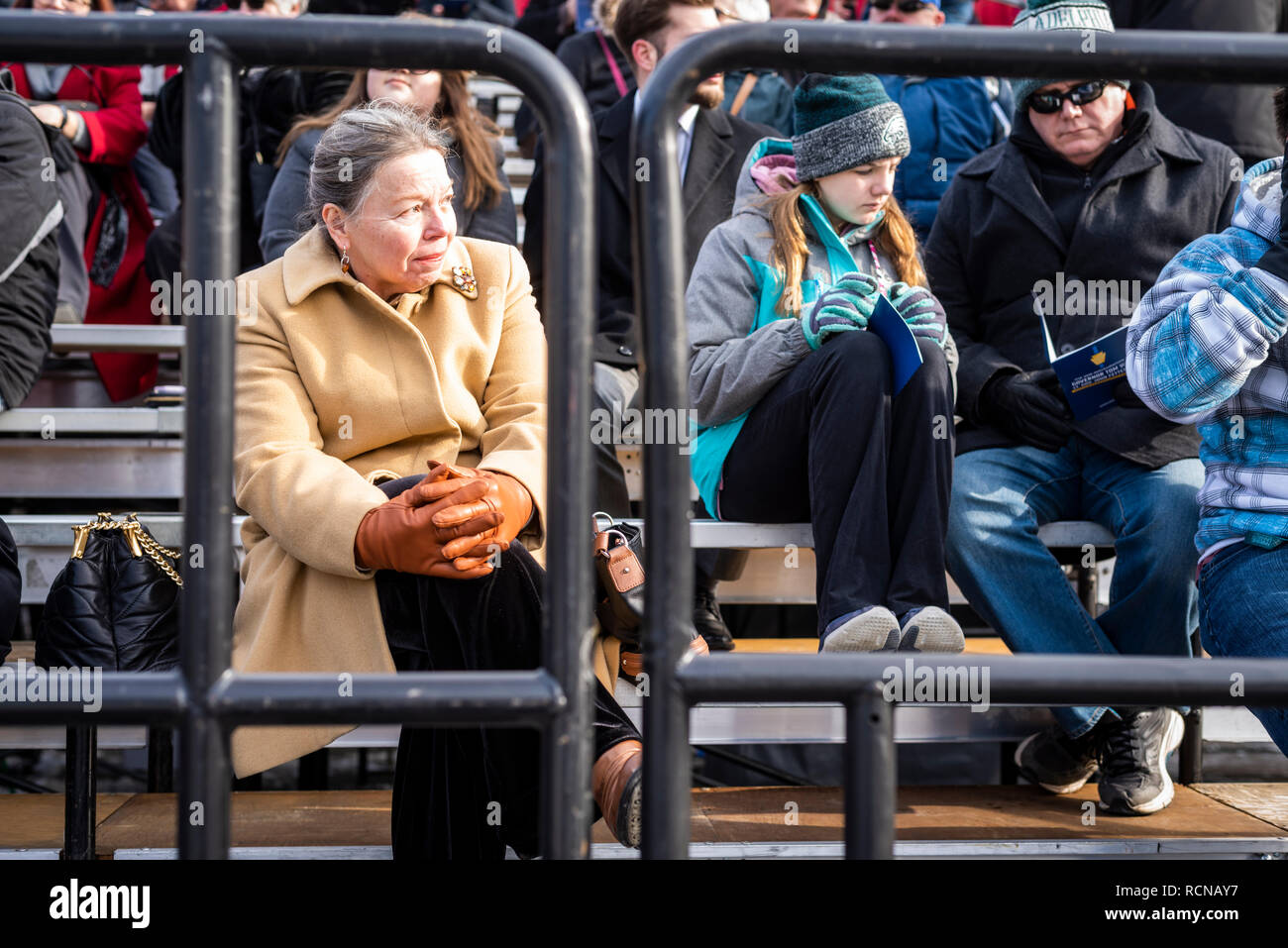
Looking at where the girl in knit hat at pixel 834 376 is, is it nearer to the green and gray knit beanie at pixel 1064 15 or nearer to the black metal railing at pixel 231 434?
the green and gray knit beanie at pixel 1064 15

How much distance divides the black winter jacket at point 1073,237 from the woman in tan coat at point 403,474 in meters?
1.06

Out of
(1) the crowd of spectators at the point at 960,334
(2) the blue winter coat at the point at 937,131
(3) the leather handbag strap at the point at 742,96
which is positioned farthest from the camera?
(3) the leather handbag strap at the point at 742,96

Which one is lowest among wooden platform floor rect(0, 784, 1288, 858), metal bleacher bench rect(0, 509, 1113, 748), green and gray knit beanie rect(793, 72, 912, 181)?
wooden platform floor rect(0, 784, 1288, 858)

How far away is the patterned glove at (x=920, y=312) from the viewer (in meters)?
2.27

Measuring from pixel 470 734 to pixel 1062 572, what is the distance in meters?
1.18

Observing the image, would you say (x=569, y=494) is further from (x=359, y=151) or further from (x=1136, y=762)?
(x=1136, y=762)

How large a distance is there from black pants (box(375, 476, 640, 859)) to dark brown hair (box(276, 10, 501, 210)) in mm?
1320

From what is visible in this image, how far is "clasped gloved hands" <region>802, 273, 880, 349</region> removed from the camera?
2.20m

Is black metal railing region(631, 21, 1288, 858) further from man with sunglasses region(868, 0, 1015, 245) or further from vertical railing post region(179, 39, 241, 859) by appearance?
man with sunglasses region(868, 0, 1015, 245)

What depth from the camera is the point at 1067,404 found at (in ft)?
8.21
